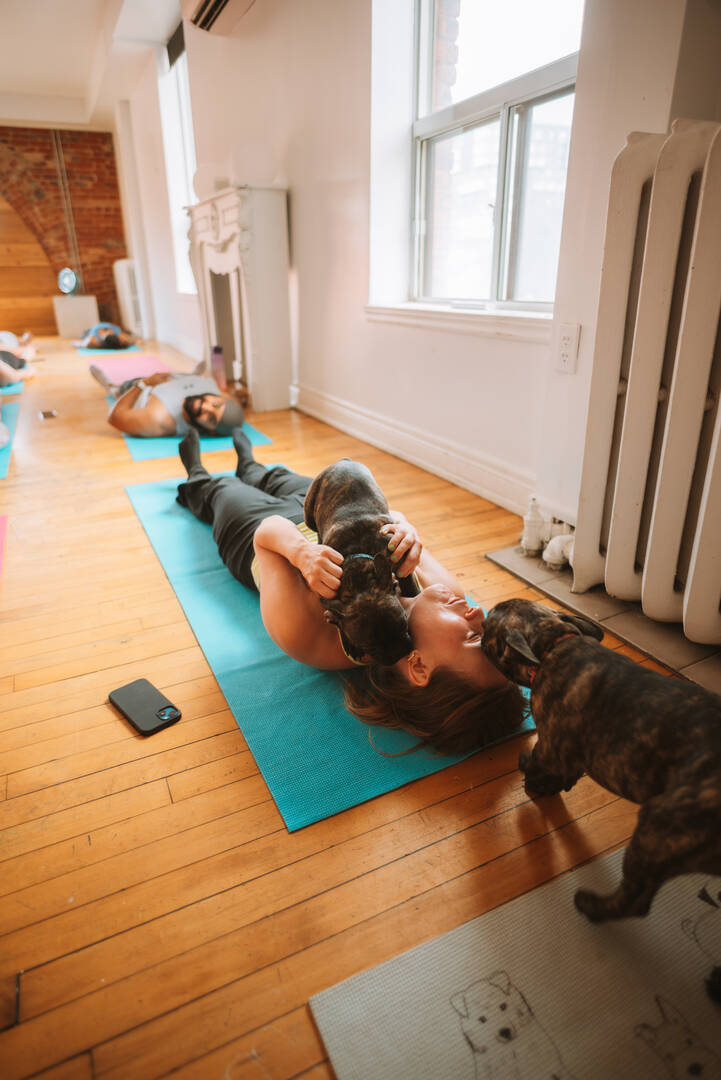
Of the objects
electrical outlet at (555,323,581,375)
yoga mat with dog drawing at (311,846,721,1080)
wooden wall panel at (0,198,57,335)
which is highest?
wooden wall panel at (0,198,57,335)

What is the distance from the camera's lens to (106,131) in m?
9.52

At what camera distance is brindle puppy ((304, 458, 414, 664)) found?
118 cm

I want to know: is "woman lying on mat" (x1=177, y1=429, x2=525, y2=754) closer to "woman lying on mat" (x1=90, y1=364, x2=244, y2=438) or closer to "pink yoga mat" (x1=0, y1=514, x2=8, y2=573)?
"pink yoga mat" (x1=0, y1=514, x2=8, y2=573)

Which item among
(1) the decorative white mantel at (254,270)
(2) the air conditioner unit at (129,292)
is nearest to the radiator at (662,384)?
(1) the decorative white mantel at (254,270)

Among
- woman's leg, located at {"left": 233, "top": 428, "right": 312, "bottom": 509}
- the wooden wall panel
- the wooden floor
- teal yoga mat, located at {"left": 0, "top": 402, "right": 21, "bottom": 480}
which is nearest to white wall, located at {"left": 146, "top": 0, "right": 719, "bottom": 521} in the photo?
woman's leg, located at {"left": 233, "top": 428, "right": 312, "bottom": 509}

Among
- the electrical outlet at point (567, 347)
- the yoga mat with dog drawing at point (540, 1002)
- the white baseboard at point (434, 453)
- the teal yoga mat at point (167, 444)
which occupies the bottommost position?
the yoga mat with dog drawing at point (540, 1002)

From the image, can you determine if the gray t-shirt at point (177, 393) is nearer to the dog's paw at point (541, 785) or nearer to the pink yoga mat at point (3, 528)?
the pink yoga mat at point (3, 528)

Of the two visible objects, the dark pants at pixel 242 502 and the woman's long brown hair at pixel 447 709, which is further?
the dark pants at pixel 242 502

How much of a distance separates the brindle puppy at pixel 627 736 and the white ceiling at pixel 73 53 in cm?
660

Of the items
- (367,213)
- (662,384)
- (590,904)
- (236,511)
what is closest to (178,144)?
(367,213)

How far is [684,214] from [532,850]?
1.45 meters

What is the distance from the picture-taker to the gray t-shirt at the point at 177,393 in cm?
384

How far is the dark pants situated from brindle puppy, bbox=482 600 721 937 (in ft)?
3.32

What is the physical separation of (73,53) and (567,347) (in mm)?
8241
